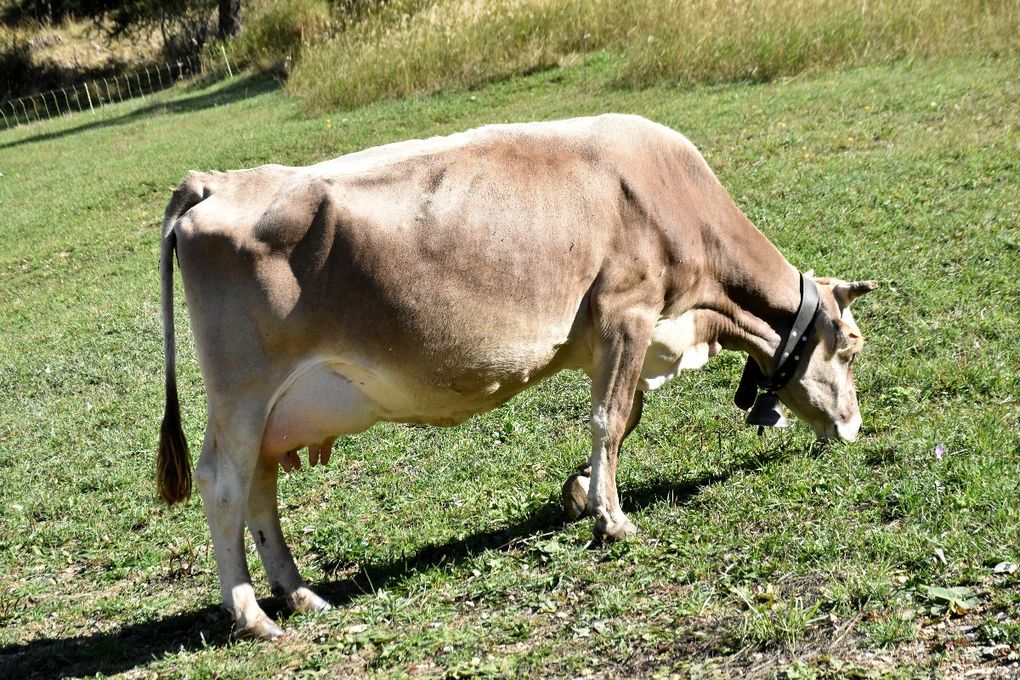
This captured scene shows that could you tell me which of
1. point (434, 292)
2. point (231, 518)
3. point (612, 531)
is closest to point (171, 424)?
point (231, 518)

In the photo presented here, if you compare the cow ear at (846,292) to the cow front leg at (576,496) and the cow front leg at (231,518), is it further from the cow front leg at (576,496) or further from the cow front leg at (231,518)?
the cow front leg at (231,518)

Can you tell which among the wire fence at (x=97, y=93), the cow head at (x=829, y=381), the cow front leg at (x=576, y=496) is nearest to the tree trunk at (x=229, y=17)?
the wire fence at (x=97, y=93)

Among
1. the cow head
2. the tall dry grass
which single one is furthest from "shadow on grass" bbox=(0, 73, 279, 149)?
the cow head

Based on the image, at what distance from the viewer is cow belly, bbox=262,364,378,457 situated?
5.39m

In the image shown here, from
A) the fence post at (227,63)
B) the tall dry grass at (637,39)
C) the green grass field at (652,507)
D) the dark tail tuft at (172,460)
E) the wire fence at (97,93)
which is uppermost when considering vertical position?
the dark tail tuft at (172,460)

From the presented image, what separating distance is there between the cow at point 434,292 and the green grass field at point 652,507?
524mm

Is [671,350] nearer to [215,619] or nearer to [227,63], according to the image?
[215,619]

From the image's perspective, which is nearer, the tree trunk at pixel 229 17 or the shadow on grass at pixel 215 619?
the shadow on grass at pixel 215 619

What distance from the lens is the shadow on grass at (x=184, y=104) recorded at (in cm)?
2636

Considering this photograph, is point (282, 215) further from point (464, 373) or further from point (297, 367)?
point (464, 373)

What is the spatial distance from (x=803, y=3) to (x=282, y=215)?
14.4 meters

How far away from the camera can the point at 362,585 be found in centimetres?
605

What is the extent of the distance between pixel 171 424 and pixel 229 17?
29631 mm

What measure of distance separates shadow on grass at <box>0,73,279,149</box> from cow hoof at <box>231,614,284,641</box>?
22238mm
